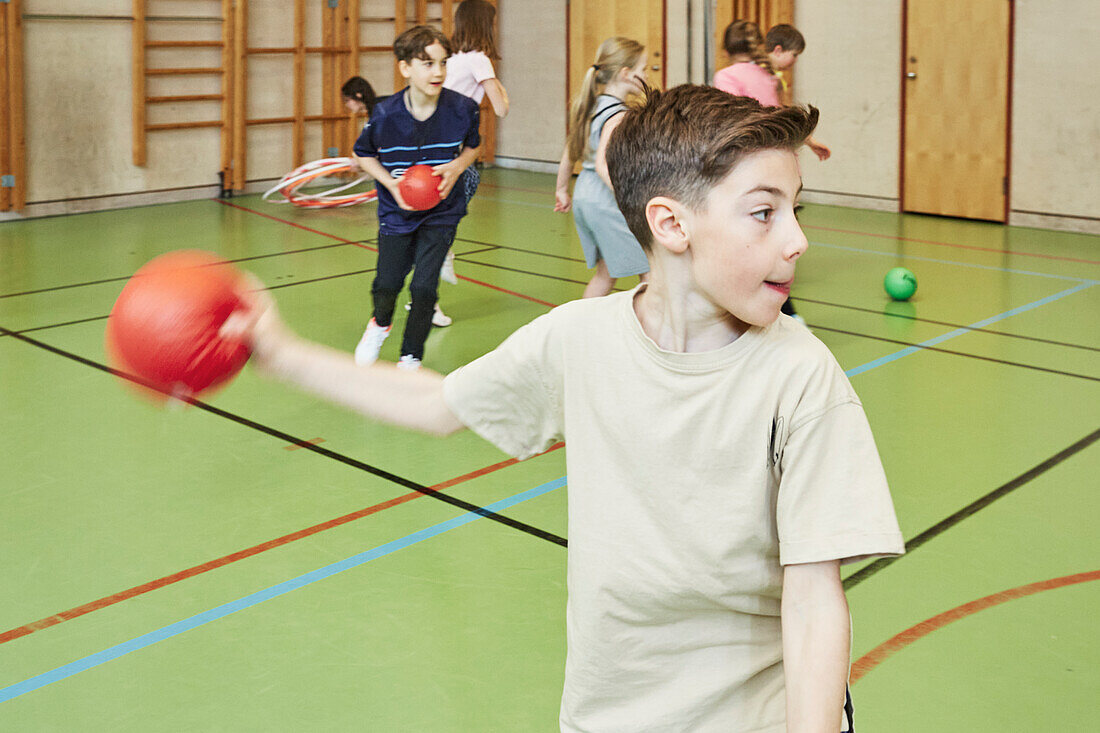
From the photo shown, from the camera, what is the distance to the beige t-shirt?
4.00 feet

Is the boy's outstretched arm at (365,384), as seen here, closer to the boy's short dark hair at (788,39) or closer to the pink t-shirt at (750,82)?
the pink t-shirt at (750,82)

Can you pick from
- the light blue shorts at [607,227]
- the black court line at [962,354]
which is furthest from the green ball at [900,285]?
the light blue shorts at [607,227]

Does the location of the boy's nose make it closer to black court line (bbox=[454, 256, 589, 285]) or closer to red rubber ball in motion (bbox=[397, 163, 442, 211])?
red rubber ball in motion (bbox=[397, 163, 442, 211])

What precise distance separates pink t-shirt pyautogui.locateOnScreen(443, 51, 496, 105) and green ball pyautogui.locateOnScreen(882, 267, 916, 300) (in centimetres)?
257

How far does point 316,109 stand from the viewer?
453 inches

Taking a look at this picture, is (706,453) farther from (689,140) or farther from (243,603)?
(243,603)

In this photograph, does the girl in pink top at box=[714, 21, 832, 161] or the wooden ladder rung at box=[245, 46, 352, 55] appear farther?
the wooden ladder rung at box=[245, 46, 352, 55]

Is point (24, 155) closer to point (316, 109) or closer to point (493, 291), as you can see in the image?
point (316, 109)

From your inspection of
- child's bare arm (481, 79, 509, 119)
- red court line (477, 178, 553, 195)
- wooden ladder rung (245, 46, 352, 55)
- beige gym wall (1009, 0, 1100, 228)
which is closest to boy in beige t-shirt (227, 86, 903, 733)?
child's bare arm (481, 79, 509, 119)

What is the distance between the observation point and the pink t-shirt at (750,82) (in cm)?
596

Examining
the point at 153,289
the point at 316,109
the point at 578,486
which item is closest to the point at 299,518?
the point at 153,289

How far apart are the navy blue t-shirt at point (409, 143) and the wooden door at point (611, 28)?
643 centimetres

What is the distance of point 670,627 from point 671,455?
0.21 meters

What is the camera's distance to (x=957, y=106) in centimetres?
920
